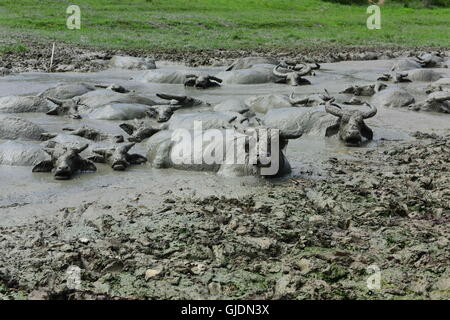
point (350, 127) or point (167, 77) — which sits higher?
point (350, 127)

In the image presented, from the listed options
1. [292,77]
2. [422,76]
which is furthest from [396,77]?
[292,77]

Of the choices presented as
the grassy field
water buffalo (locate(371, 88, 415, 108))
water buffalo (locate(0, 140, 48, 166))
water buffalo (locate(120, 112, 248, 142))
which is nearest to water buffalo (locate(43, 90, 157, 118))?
water buffalo (locate(120, 112, 248, 142))

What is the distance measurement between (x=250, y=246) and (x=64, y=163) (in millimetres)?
2634

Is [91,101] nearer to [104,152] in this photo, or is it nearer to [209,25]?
[104,152]

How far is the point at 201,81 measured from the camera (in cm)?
1313

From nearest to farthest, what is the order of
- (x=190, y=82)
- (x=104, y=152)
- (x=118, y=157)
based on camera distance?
(x=118, y=157) < (x=104, y=152) < (x=190, y=82)

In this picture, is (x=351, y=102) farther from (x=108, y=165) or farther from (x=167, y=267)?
(x=167, y=267)

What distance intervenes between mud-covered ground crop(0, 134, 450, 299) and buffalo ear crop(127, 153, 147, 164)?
45.6 inches

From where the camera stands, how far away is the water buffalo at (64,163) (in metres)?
6.40

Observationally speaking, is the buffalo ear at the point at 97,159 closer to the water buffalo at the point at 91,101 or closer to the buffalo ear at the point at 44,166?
the buffalo ear at the point at 44,166

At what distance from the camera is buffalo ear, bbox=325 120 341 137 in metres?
8.65

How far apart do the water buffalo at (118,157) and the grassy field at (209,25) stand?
1236 centimetres

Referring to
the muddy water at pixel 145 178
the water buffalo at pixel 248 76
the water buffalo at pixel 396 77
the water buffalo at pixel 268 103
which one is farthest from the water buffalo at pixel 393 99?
the water buffalo at pixel 396 77
